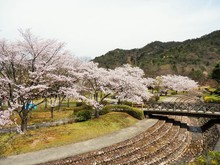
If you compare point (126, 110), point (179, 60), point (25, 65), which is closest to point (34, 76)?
point (25, 65)

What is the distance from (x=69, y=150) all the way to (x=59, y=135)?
358 cm

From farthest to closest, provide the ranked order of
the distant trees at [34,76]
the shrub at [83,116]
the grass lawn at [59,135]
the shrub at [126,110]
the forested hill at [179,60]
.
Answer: the forested hill at [179,60], the shrub at [126,110], the shrub at [83,116], the distant trees at [34,76], the grass lawn at [59,135]

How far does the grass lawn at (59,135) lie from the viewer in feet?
54.4

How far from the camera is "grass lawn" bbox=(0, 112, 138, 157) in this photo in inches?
653

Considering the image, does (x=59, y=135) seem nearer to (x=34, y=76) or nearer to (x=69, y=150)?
(x=69, y=150)

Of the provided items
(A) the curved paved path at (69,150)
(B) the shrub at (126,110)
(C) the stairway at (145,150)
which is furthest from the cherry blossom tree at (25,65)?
(B) the shrub at (126,110)

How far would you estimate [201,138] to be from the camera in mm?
23484

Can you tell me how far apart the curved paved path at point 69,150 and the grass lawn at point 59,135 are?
0.73m

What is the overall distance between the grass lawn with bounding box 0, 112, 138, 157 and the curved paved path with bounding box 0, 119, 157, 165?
731 mm

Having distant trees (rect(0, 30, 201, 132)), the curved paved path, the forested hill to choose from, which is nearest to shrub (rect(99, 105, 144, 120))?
distant trees (rect(0, 30, 201, 132))

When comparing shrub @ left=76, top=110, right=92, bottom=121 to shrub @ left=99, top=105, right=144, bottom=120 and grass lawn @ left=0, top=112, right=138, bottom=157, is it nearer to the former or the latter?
grass lawn @ left=0, top=112, right=138, bottom=157

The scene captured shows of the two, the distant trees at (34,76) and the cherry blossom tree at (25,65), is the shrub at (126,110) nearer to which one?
the distant trees at (34,76)

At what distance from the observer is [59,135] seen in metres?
19.3

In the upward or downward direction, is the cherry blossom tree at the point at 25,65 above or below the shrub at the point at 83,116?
above
